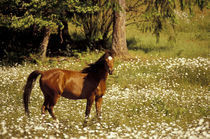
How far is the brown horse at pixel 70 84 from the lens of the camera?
7.29 meters

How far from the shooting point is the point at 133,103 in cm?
939

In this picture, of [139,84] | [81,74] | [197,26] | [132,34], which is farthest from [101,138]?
[197,26]

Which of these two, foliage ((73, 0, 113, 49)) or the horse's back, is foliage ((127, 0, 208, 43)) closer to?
foliage ((73, 0, 113, 49))

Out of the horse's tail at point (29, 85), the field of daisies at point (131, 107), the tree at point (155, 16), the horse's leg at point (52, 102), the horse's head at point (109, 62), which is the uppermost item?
the tree at point (155, 16)

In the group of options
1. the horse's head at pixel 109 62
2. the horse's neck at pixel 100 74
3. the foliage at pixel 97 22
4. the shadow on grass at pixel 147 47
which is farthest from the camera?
the shadow on grass at pixel 147 47

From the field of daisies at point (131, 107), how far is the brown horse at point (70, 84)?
17.9 inches

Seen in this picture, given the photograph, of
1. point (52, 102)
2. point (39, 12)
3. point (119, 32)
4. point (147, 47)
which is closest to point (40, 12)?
point (39, 12)

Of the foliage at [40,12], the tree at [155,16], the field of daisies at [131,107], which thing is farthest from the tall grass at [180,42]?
the foliage at [40,12]

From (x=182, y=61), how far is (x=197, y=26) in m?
13.5

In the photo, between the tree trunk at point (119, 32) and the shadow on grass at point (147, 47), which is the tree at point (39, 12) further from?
the shadow on grass at point (147, 47)

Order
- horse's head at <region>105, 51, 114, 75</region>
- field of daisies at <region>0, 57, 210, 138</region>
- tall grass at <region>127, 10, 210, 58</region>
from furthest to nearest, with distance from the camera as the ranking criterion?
tall grass at <region>127, 10, 210, 58</region>
horse's head at <region>105, 51, 114, 75</region>
field of daisies at <region>0, 57, 210, 138</region>

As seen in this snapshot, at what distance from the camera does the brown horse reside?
7.29 metres

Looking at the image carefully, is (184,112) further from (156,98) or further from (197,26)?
(197,26)

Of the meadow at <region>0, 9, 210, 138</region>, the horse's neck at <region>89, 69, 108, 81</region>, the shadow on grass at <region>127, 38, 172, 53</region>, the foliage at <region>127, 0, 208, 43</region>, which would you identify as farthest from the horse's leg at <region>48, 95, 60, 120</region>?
the shadow on grass at <region>127, 38, 172, 53</region>
